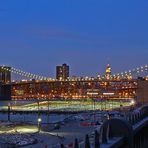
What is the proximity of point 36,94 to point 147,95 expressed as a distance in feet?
256

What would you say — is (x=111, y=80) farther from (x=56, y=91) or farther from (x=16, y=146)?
(x=16, y=146)

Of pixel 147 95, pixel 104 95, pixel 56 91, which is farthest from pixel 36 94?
pixel 147 95

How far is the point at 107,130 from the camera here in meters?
10.2

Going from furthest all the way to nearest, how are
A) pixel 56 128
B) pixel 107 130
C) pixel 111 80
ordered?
pixel 111 80 < pixel 56 128 < pixel 107 130

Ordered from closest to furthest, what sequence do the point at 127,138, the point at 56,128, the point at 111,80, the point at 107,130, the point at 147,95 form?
the point at 107,130
the point at 127,138
the point at 56,128
the point at 147,95
the point at 111,80

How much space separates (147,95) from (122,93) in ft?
229

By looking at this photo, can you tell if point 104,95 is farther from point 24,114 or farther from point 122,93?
point 24,114

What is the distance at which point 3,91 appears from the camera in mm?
121875

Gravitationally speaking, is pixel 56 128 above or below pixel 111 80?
below

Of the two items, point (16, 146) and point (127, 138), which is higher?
point (127, 138)

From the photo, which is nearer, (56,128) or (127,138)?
(127,138)

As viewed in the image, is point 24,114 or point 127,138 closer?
point 127,138

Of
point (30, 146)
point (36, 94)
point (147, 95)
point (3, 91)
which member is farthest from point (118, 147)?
point (36, 94)

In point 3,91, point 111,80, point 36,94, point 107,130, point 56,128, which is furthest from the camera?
point 36,94
